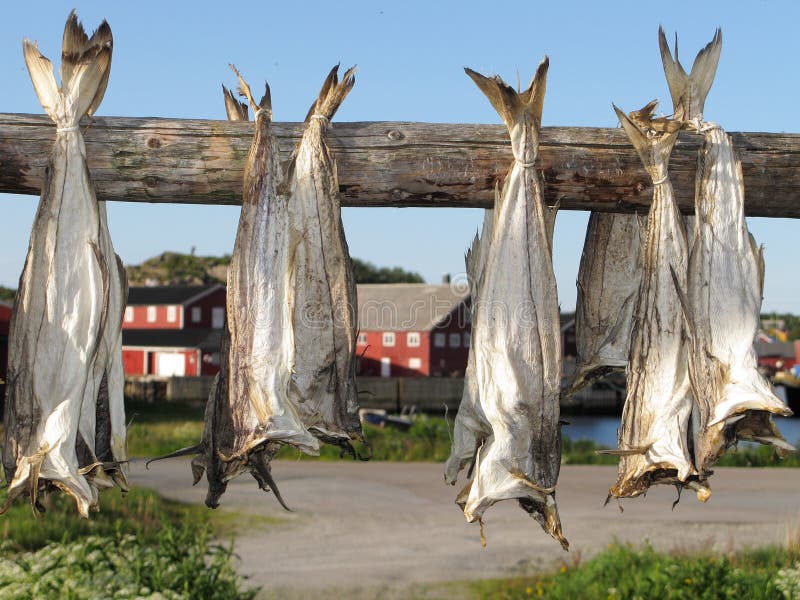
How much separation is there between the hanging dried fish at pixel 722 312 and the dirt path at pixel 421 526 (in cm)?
915

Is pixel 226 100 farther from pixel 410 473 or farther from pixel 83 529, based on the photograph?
pixel 410 473

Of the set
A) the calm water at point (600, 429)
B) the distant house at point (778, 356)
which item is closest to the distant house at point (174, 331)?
the calm water at point (600, 429)

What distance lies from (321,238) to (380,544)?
12.2 metres

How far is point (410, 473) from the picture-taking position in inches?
882

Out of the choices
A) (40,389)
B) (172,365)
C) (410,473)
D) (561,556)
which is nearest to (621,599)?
(561,556)

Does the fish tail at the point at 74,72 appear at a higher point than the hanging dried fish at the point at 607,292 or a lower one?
higher

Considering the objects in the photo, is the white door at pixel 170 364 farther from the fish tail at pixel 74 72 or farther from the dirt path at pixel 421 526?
the fish tail at pixel 74 72

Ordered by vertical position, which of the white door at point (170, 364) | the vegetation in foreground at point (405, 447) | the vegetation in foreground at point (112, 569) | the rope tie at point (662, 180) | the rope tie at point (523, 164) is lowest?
the white door at point (170, 364)

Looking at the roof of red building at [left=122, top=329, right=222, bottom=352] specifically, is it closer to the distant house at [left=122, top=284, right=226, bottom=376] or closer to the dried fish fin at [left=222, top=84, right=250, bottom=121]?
the distant house at [left=122, top=284, right=226, bottom=376]

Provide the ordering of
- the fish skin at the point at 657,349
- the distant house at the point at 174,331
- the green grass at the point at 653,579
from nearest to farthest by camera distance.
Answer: the fish skin at the point at 657,349
the green grass at the point at 653,579
the distant house at the point at 174,331

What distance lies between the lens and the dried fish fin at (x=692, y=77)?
356 centimetres

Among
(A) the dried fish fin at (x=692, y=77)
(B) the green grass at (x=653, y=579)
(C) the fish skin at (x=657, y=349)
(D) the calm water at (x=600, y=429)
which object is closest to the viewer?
(C) the fish skin at (x=657, y=349)

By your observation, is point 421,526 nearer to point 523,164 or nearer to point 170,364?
point 523,164

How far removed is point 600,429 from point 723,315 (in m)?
43.5
